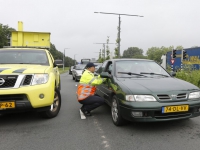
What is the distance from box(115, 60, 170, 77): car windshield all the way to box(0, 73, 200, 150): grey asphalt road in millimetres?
1192

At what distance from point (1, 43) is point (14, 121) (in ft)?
152

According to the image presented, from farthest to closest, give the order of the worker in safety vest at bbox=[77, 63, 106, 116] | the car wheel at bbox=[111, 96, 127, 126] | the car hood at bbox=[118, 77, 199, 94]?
the worker in safety vest at bbox=[77, 63, 106, 116], the car wheel at bbox=[111, 96, 127, 126], the car hood at bbox=[118, 77, 199, 94]

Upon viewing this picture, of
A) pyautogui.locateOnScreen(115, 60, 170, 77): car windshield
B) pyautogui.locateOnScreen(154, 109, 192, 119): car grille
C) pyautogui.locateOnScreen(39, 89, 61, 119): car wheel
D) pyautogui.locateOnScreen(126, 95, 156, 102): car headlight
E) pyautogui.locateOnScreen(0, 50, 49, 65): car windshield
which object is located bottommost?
pyautogui.locateOnScreen(39, 89, 61, 119): car wheel

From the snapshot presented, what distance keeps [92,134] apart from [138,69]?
2.11 meters

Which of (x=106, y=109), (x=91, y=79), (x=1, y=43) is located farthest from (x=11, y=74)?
(x=1, y=43)

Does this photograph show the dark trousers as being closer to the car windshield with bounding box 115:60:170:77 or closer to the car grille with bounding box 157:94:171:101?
the car windshield with bounding box 115:60:170:77

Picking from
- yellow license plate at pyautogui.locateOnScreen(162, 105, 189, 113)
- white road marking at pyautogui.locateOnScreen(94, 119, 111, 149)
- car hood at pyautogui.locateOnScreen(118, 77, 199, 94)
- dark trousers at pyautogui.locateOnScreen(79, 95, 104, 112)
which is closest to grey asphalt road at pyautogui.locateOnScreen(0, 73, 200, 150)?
white road marking at pyautogui.locateOnScreen(94, 119, 111, 149)

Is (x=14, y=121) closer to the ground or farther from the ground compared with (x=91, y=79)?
closer to the ground

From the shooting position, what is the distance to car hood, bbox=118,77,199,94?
3.77 meters

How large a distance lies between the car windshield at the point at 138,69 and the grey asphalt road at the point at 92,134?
1.19 metres

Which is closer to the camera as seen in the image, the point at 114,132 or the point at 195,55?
the point at 114,132

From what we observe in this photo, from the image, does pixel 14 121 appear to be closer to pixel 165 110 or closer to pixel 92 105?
pixel 92 105

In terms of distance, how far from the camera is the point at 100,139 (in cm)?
357

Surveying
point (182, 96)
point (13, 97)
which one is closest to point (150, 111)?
point (182, 96)
